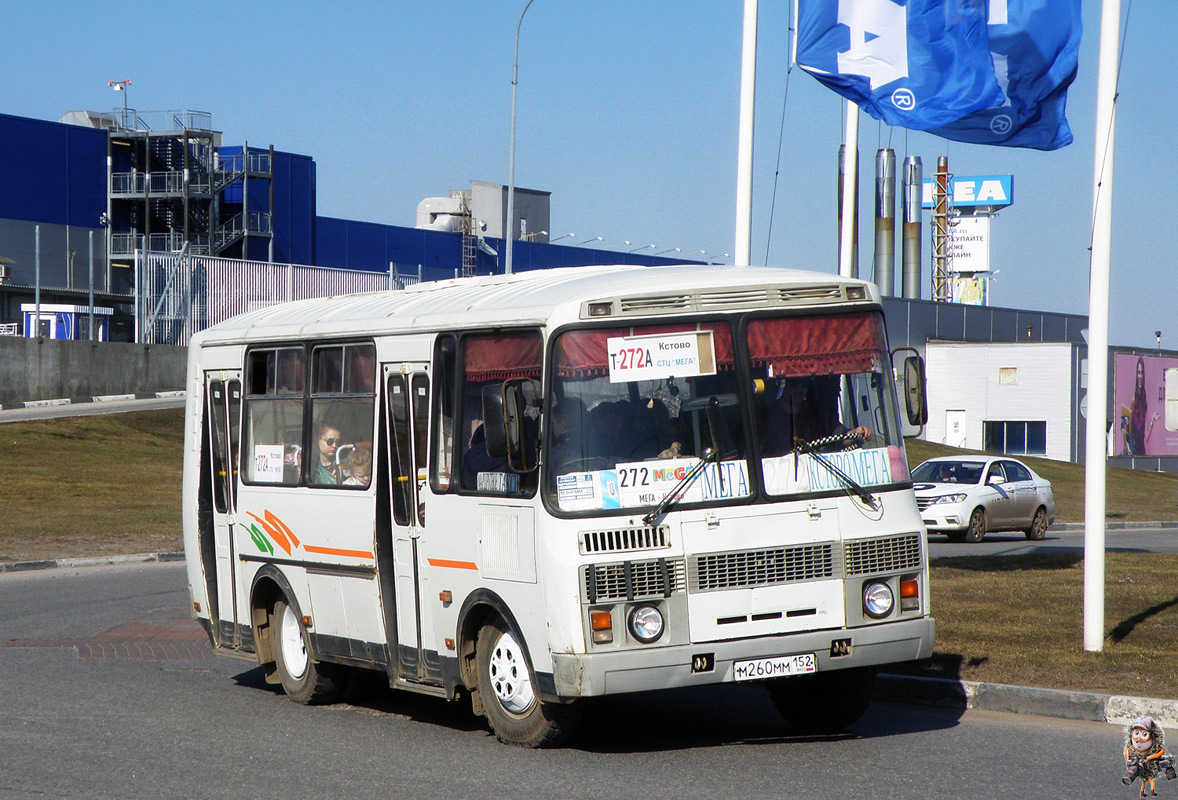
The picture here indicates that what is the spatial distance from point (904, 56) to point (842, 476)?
278 inches

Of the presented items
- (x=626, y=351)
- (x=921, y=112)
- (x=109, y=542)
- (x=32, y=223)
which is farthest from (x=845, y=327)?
(x=32, y=223)

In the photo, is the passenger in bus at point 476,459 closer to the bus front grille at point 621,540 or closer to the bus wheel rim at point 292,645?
the bus front grille at point 621,540

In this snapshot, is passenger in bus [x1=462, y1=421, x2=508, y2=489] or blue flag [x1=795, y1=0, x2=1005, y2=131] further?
blue flag [x1=795, y1=0, x2=1005, y2=131]

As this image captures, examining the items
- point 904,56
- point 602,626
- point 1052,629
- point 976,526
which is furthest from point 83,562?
point 602,626

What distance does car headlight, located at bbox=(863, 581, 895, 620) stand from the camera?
8.37m

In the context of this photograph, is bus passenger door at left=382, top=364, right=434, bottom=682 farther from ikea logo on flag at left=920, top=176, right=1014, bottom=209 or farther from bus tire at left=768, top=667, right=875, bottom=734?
ikea logo on flag at left=920, top=176, right=1014, bottom=209

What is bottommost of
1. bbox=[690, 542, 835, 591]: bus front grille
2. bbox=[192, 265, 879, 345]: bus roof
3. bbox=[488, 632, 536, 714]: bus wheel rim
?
bbox=[488, 632, 536, 714]: bus wheel rim

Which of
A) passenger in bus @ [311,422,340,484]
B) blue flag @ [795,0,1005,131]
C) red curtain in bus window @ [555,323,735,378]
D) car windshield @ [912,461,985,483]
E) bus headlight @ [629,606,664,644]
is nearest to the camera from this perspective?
bus headlight @ [629,606,664,644]

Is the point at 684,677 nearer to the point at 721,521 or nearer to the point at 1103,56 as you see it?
the point at 721,521

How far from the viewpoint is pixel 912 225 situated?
3531 inches

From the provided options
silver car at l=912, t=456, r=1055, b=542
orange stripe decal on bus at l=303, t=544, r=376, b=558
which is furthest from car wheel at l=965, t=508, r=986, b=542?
orange stripe decal on bus at l=303, t=544, r=376, b=558

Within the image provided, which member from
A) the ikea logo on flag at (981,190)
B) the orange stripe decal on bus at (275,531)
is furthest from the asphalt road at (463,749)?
the ikea logo on flag at (981,190)

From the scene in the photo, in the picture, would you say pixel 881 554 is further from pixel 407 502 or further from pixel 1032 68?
pixel 1032 68

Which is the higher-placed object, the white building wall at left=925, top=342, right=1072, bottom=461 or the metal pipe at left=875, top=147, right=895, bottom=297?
the metal pipe at left=875, top=147, right=895, bottom=297
